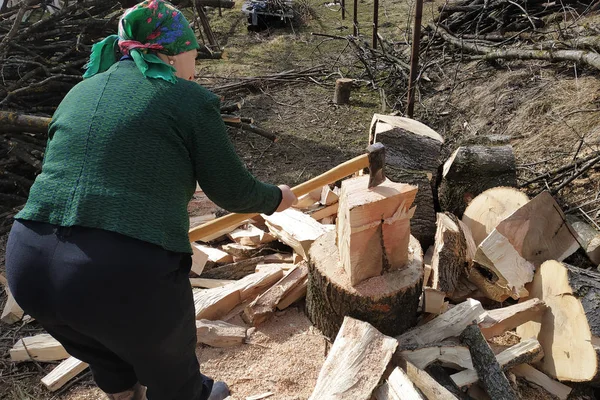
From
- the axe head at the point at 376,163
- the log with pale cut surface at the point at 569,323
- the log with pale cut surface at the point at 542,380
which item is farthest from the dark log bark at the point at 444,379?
the axe head at the point at 376,163

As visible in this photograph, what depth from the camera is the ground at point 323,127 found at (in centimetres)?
282

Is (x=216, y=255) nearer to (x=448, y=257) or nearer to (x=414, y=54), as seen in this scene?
(x=448, y=257)

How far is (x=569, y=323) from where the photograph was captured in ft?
8.32

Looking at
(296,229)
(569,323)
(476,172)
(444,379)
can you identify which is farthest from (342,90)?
(444,379)

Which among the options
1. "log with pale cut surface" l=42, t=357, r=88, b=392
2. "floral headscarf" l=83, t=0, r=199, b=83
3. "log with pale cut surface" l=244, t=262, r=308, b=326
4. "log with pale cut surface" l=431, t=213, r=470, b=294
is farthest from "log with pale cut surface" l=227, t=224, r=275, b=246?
"floral headscarf" l=83, t=0, r=199, b=83

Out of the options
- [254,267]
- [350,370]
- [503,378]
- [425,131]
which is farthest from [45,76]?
[503,378]

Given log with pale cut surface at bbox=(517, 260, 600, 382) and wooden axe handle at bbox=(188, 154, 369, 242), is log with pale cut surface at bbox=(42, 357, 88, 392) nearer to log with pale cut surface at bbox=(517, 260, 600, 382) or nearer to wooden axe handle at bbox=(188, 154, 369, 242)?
wooden axe handle at bbox=(188, 154, 369, 242)

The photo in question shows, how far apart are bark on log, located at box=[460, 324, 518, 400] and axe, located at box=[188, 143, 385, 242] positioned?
37.8 inches

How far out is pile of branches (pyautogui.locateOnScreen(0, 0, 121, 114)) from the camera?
16.5 feet

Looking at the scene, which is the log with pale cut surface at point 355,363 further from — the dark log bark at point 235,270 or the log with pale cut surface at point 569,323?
the dark log bark at point 235,270

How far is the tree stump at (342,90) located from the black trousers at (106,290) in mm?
5350

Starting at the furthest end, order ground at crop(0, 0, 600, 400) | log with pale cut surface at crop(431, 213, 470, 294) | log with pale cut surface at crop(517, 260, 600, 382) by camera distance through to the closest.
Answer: log with pale cut surface at crop(431, 213, 470, 294) < ground at crop(0, 0, 600, 400) < log with pale cut surface at crop(517, 260, 600, 382)

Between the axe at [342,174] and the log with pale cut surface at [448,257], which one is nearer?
the axe at [342,174]

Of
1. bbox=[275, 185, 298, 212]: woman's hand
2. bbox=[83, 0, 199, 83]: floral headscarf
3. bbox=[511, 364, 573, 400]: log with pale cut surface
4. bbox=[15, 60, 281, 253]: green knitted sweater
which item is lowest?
bbox=[511, 364, 573, 400]: log with pale cut surface
